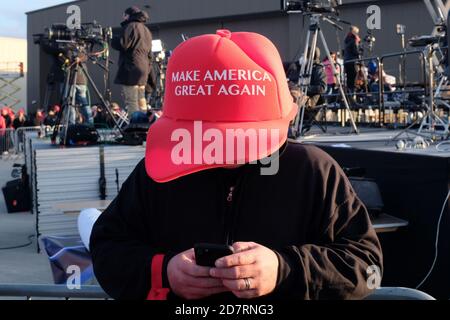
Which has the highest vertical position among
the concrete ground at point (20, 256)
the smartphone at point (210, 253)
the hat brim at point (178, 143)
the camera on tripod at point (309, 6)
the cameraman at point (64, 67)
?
the camera on tripod at point (309, 6)

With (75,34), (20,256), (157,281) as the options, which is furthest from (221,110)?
(75,34)

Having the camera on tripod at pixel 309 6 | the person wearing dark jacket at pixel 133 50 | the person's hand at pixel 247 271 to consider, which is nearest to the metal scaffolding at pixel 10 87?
the person wearing dark jacket at pixel 133 50

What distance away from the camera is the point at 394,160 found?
177 inches

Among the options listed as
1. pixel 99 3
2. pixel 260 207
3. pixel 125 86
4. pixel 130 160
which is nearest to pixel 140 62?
pixel 125 86

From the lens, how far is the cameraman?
28.0 ft

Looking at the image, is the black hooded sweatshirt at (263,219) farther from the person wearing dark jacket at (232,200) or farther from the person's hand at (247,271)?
the person's hand at (247,271)

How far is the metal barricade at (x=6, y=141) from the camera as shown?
2077 cm

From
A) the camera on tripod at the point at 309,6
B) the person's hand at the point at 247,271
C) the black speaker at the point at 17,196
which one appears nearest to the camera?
the person's hand at the point at 247,271

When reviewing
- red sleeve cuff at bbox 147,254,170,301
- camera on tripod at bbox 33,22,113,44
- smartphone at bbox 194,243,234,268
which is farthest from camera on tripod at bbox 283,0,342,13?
smartphone at bbox 194,243,234,268

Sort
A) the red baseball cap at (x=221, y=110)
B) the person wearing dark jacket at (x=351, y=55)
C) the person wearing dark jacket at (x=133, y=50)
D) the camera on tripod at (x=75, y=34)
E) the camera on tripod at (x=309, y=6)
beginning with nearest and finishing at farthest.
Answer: the red baseball cap at (x=221, y=110) → the camera on tripod at (x=309, y=6) → the camera on tripod at (x=75, y=34) → the person wearing dark jacket at (x=133, y=50) → the person wearing dark jacket at (x=351, y=55)

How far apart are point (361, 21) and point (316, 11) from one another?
777 inches

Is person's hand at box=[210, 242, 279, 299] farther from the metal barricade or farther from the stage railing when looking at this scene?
the metal barricade

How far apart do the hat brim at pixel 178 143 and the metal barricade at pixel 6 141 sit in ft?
66.3
